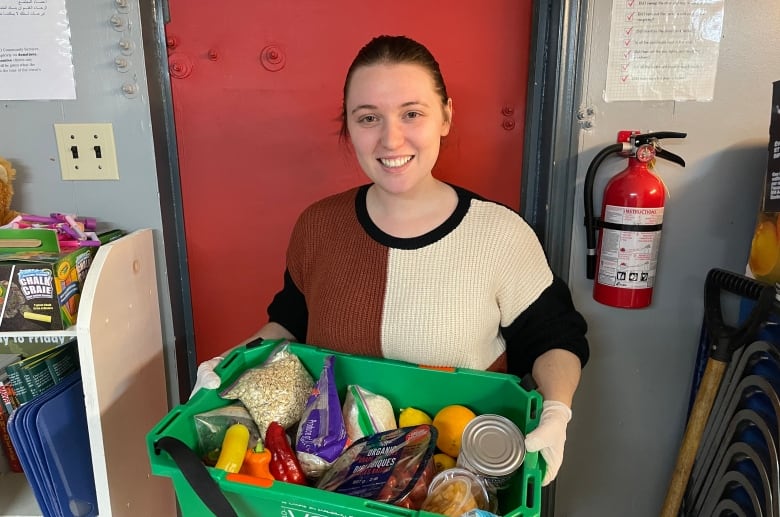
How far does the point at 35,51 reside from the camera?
1.13 metres

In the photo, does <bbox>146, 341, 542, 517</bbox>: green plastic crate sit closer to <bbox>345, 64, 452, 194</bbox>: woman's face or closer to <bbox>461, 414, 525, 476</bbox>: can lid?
<bbox>461, 414, 525, 476</bbox>: can lid

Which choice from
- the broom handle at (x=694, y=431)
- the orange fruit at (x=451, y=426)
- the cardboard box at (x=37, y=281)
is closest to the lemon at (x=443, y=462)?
the orange fruit at (x=451, y=426)

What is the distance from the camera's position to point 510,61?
3.94 feet

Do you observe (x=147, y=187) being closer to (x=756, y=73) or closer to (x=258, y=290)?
(x=258, y=290)

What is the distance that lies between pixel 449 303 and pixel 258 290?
2.15ft

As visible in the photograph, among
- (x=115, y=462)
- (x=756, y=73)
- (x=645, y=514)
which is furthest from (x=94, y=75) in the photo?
(x=645, y=514)

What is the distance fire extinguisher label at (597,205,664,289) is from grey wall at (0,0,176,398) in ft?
3.31

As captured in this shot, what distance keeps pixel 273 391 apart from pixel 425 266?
335 mm

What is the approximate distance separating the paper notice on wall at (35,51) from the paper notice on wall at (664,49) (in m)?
1.16

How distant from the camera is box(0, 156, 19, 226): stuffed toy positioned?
1125mm

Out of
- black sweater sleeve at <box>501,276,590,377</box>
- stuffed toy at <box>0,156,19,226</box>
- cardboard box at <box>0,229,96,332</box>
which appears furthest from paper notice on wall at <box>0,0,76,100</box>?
black sweater sleeve at <box>501,276,590,377</box>

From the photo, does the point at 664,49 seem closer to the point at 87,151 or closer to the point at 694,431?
the point at 694,431

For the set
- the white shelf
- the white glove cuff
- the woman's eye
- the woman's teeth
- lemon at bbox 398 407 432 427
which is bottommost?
the white shelf

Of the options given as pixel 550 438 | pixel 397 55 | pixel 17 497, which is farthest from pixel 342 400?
pixel 17 497
